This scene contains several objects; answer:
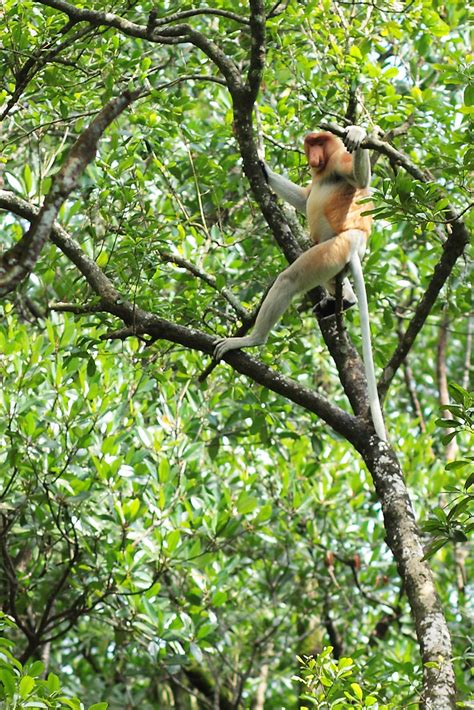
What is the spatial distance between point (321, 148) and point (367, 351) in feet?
3.74

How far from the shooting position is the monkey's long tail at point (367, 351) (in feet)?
10.7

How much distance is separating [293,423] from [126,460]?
48.4 inches

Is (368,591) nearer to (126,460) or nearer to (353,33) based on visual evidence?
(126,460)

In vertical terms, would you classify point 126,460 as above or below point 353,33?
below

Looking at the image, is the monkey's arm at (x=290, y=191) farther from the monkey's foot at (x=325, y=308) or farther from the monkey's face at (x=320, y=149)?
the monkey's foot at (x=325, y=308)

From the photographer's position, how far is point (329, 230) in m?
4.18

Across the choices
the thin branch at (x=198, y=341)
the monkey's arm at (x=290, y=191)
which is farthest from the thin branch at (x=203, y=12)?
the monkey's arm at (x=290, y=191)

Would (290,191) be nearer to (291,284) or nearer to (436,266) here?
(291,284)

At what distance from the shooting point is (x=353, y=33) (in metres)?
4.12

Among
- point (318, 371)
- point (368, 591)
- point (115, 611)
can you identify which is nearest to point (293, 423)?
point (318, 371)

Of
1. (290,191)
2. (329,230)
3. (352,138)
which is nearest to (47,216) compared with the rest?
(352,138)

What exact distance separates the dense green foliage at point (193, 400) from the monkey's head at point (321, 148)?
11 cm

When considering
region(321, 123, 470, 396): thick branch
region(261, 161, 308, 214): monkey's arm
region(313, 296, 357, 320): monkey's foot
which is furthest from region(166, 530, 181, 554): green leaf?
region(261, 161, 308, 214): monkey's arm

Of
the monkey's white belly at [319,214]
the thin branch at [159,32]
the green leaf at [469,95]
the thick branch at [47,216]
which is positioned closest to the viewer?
the thick branch at [47,216]
